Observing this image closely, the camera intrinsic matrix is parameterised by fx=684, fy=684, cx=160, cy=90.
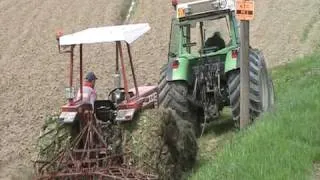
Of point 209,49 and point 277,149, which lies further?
point 209,49

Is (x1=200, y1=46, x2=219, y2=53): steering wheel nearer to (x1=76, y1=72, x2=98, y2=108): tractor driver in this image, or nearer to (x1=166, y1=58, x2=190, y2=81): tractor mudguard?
(x1=166, y1=58, x2=190, y2=81): tractor mudguard

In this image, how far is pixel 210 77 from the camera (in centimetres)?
1042

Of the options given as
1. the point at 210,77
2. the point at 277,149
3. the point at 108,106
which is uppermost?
the point at 210,77

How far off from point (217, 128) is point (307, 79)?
189cm

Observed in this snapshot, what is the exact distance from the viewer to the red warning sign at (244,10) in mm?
9109

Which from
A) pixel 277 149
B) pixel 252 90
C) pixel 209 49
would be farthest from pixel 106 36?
pixel 209 49

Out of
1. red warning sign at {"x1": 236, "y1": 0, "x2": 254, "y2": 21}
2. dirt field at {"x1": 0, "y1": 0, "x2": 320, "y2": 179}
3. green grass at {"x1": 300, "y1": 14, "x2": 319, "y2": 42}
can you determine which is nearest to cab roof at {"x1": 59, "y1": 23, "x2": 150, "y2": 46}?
red warning sign at {"x1": 236, "y1": 0, "x2": 254, "y2": 21}

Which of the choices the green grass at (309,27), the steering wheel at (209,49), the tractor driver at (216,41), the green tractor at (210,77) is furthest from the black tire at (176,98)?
the green grass at (309,27)

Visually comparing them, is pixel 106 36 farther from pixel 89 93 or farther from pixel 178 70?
pixel 178 70

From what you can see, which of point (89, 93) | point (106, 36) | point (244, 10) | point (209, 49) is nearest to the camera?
point (106, 36)

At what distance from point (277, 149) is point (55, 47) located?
13923 millimetres

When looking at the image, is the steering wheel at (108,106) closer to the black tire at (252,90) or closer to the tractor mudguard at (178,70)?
the tractor mudguard at (178,70)

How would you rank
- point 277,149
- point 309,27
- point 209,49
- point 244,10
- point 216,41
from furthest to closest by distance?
point 309,27 < point 216,41 < point 209,49 < point 244,10 < point 277,149

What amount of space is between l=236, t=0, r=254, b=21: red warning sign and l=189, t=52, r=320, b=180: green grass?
1319 millimetres
